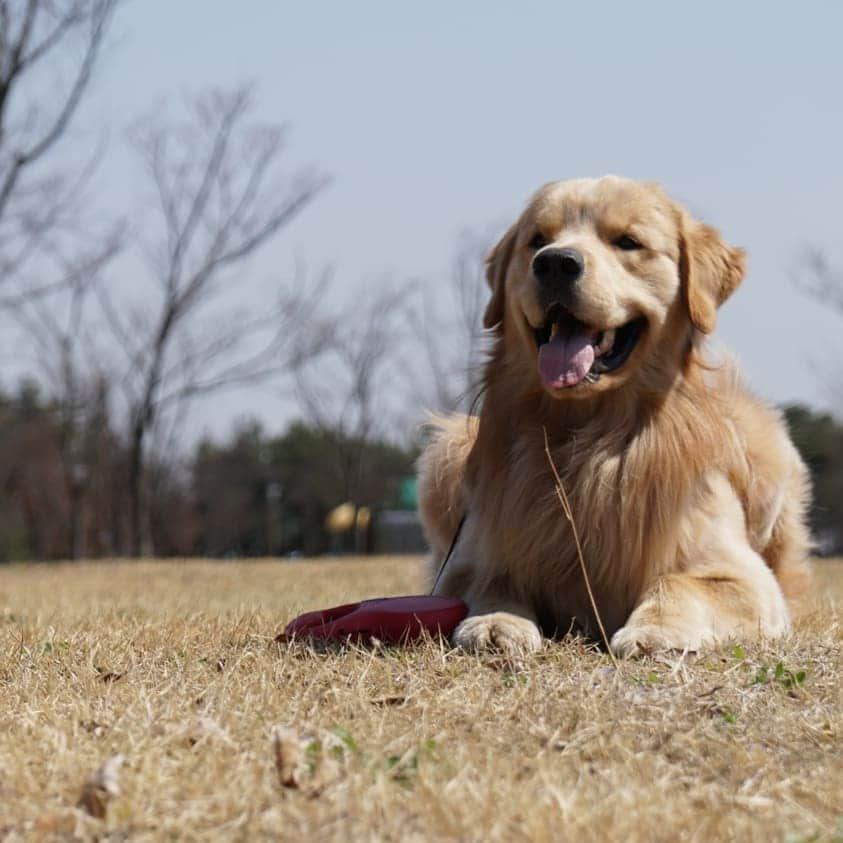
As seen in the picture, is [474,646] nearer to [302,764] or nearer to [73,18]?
[302,764]

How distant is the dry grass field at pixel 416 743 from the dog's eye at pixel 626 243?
135 centimetres

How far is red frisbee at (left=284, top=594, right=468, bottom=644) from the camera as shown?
12.8 feet

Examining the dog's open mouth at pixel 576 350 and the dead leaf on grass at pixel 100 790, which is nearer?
the dead leaf on grass at pixel 100 790

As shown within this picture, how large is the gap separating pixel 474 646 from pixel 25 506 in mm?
39843

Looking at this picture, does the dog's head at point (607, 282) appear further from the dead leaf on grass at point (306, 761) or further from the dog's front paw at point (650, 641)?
the dead leaf on grass at point (306, 761)

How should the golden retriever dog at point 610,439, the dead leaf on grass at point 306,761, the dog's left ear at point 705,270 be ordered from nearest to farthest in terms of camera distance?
the dead leaf on grass at point 306,761 → the golden retriever dog at point 610,439 → the dog's left ear at point 705,270

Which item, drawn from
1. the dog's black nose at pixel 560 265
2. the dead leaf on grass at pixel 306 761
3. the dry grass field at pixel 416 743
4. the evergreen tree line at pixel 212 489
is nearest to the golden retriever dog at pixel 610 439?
the dog's black nose at pixel 560 265

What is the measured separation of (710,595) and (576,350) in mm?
904

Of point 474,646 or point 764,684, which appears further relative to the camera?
point 474,646

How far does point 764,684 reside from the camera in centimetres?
323

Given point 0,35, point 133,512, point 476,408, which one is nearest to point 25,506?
point 133,512

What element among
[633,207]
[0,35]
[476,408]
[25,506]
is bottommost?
[25,506]

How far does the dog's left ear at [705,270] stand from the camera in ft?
14.0

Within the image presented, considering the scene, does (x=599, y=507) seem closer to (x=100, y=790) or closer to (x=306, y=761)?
(x=306, y=761)
